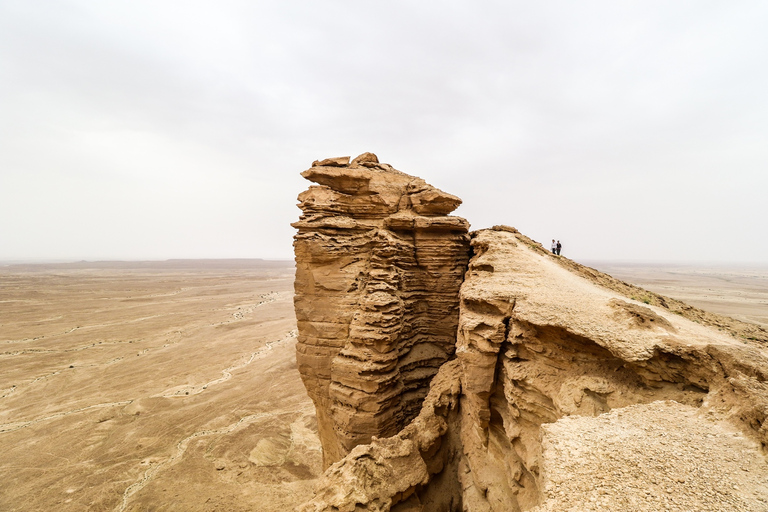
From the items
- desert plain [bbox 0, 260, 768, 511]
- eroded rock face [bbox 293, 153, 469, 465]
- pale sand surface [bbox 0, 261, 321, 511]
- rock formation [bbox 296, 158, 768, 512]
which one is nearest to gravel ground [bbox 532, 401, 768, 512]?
rock formation [bbox 296, 158, 768, 512]

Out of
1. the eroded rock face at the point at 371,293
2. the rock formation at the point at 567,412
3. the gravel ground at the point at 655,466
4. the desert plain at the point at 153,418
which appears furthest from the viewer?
the desert plain at the point at 153,418

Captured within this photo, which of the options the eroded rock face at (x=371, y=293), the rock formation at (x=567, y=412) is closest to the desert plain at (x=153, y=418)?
the eroded rock face at (x=371, y=293)

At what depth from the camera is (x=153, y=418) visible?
813 inches

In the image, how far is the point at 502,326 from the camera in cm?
756

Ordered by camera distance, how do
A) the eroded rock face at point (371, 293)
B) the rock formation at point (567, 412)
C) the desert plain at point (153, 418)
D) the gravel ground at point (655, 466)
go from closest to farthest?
the gravel ground at point (655, 466) → the rock formation at point (567, 412) → the eroded rock face at point (371, 293) → the desert plain at point (153, 418)

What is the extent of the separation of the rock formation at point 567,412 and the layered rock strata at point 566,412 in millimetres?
23

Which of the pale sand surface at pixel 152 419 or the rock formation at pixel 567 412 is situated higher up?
the rock formation at pixel 567 412

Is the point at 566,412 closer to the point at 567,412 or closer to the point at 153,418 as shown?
the point at 567,412

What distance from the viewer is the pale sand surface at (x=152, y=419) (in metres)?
14.7

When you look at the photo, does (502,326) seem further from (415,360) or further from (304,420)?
(304,420)

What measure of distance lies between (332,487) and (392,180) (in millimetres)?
10757

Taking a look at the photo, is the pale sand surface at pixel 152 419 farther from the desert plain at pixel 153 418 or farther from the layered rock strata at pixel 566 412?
the layered rock strata at pixel 566 412

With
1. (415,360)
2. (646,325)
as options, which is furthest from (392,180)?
(646,325)

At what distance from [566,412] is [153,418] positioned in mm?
25906
